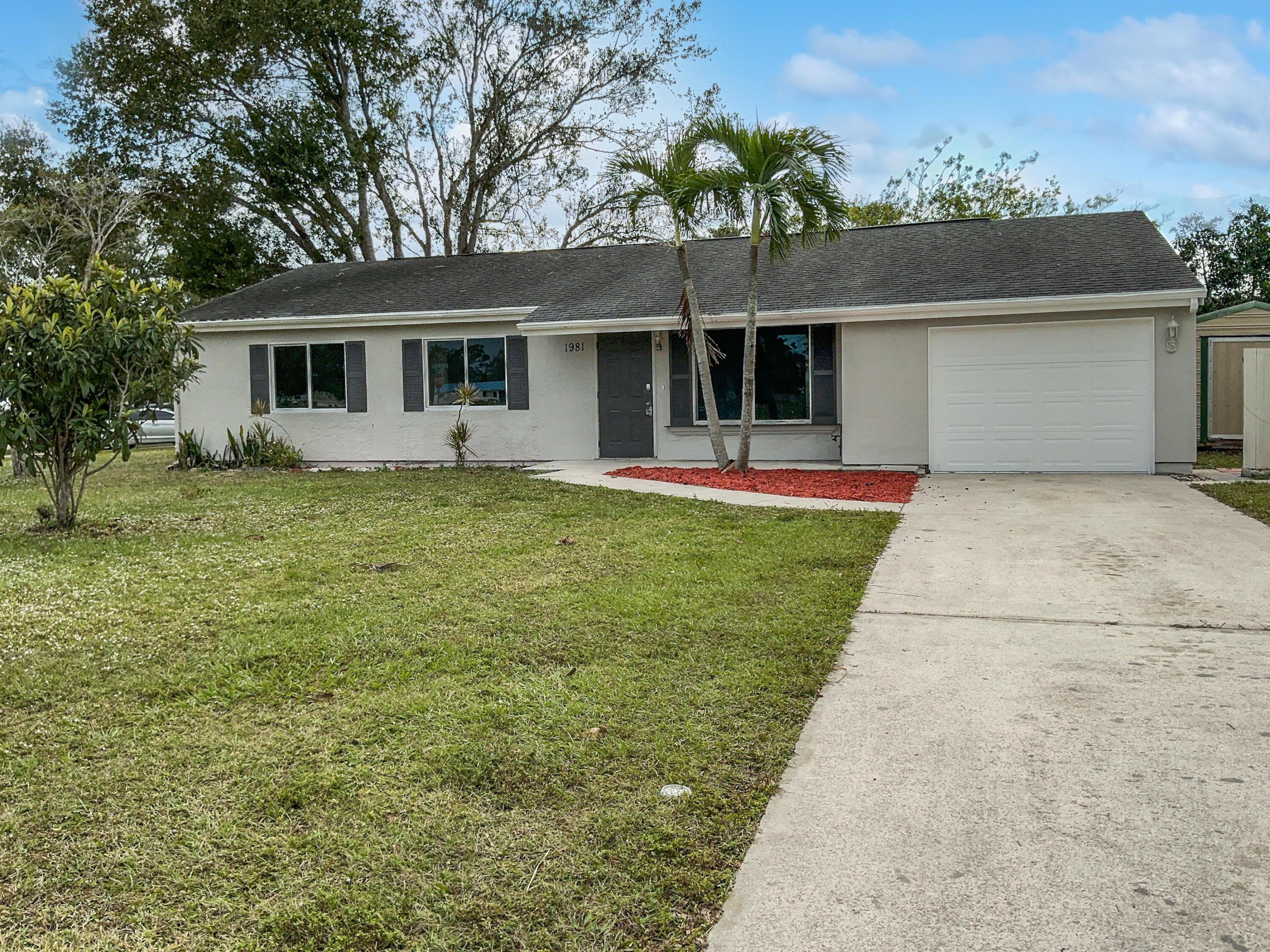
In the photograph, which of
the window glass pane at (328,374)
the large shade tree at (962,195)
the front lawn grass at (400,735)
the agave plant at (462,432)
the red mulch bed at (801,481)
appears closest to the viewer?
the front lawn grass at (400,735)

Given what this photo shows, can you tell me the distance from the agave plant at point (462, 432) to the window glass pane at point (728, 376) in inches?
153

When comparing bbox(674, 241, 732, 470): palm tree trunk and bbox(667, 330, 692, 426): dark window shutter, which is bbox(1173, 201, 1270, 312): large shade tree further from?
bbox(674, 241, 732, 470): palm tree trunk

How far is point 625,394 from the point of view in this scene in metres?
15.9

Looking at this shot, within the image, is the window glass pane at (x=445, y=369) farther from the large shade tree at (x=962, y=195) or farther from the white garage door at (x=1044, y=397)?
the large shade tree at (x=962, y=195)

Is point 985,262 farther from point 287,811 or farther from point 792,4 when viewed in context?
point 287,811

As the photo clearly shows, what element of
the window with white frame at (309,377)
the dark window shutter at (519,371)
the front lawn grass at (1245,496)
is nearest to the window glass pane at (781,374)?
the dark window shutter at (519,371)

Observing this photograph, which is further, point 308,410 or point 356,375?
point 308,410

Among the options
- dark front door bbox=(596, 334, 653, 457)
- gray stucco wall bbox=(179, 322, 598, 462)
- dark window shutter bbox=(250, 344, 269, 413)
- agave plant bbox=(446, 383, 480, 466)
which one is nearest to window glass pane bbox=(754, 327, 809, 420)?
dark front door bbox=(596, 334, 653, 457)

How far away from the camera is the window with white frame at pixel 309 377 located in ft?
55.7

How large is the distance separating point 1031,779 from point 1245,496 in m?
8.88

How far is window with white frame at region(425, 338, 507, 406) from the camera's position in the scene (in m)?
16.2

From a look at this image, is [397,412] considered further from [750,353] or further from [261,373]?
[750,353]

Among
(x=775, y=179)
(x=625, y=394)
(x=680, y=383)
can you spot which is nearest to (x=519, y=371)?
(x=625, y=394)

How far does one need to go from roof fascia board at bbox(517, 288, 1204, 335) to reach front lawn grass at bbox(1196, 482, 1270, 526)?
8.10 feet
